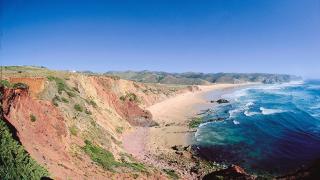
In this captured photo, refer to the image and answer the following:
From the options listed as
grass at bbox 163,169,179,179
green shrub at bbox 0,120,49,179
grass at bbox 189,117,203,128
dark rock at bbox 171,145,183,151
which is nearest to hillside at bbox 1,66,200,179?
green shrub at bbox 0,120,49,179

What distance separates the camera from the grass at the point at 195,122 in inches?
2402

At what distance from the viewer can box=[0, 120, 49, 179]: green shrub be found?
21.1 meters

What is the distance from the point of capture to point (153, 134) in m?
53.3

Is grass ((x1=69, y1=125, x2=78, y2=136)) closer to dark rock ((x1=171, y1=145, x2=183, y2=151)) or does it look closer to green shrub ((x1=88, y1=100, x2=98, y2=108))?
green shrub ((x1=88, y1=100, x2=98, y2=108))

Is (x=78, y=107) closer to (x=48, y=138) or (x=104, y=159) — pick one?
(x=104, y=159)

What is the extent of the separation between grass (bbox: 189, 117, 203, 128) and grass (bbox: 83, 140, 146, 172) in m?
26.6

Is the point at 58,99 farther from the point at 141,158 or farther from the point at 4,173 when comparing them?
the point at 4,173

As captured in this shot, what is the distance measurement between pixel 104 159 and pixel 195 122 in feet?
110

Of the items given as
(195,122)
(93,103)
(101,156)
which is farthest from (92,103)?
(195,122)

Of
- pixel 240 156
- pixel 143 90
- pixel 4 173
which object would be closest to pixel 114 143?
pixel 240 156

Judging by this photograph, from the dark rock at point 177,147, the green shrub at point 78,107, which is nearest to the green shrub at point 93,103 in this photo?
the green shrub at point 78,107

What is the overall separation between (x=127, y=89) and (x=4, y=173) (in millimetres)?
62607

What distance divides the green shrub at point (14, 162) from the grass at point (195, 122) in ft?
131

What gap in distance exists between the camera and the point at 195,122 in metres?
64.1
